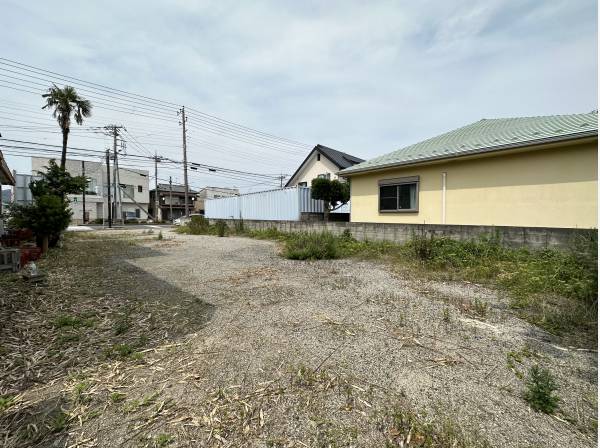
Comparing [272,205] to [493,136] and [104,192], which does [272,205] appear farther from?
[104,192]

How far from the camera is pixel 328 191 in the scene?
1154 centimetres

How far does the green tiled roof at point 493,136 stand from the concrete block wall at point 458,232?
1.98 metres

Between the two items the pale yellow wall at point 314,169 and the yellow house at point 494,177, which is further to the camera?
the pale yellow wall at point 314,169

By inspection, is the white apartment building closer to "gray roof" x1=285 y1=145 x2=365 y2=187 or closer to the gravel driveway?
"gray roof" x1=285 y1=145 x2=365 y2=187

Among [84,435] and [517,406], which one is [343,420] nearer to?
[517,406]

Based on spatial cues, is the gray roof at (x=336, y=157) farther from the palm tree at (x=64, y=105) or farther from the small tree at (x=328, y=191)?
the palm tree at (x=64, y=105)

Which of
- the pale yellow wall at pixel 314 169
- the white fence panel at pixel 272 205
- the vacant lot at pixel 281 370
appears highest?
the pale yellow wall at pixel 314 169

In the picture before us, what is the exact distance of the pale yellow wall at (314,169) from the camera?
58.7 ft

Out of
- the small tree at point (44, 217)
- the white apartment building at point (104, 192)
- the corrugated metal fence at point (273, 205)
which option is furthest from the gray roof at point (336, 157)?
the white apartment building at point (104, 192)

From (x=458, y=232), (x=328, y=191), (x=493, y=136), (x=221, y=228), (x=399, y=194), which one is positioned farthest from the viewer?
(x=221, y=228)

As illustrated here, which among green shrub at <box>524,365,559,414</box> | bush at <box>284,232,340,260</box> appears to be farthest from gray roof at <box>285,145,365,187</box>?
green shrub at <box>524,365,559,414</box>

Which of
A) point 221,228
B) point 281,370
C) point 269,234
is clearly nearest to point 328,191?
point 269,234

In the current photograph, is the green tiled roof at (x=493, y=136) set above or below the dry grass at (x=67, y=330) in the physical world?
above

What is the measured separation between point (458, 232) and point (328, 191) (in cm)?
584
